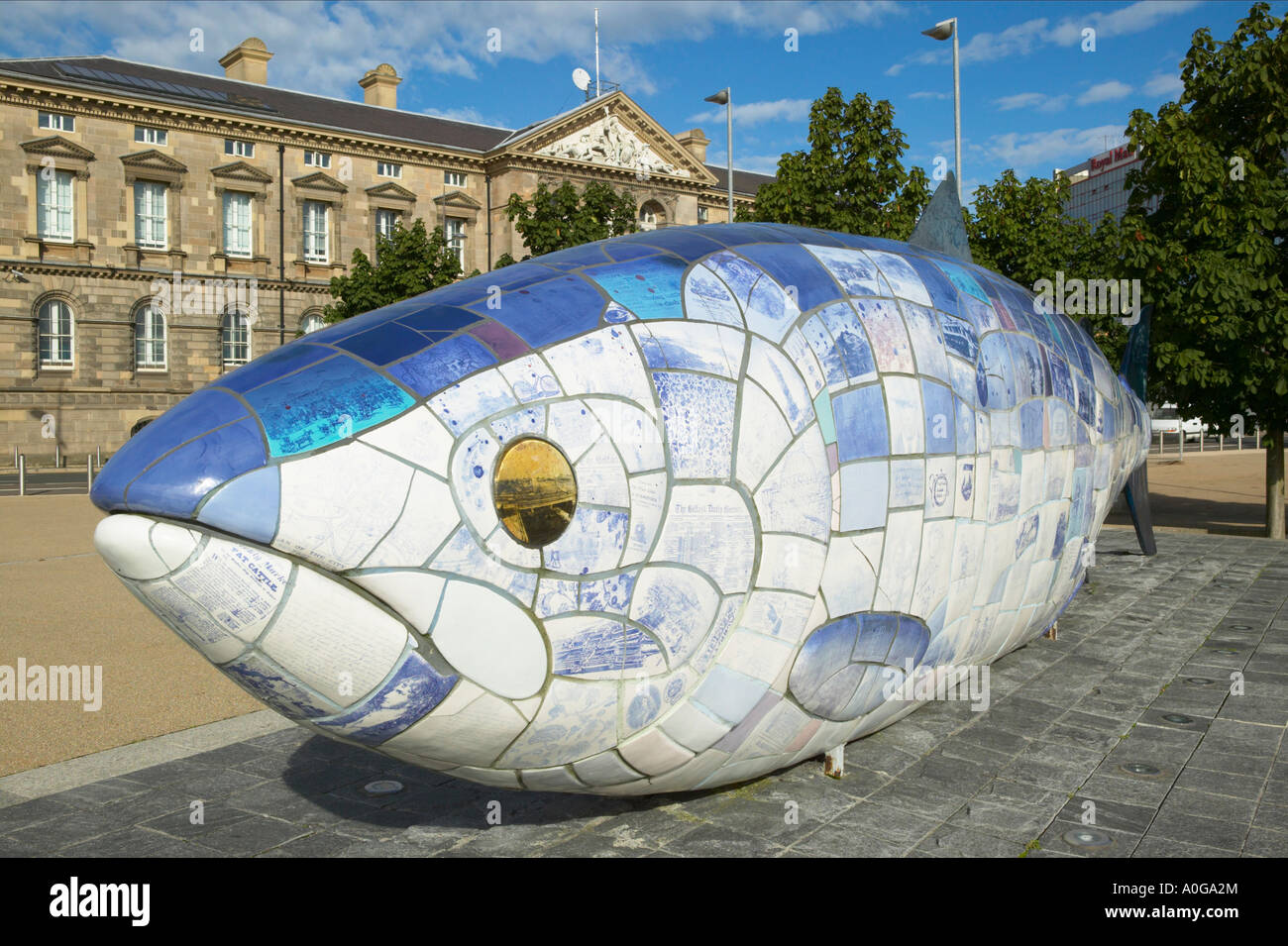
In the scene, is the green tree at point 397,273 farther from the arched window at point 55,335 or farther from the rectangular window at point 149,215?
the arched window at point 55,335

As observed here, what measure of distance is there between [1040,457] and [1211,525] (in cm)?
1388

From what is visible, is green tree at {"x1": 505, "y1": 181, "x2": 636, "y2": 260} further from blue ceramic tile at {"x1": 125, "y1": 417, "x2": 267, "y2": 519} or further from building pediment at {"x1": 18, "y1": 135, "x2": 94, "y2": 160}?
blue ceramic tile at {"x1": 125, "y1": 417, "x2": 267, "y2": 519}

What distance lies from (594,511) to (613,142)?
45.0 m

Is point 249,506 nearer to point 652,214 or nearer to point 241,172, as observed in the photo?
point 241,172

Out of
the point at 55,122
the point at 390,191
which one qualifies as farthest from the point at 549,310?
the point at 390,191

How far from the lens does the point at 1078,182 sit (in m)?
112

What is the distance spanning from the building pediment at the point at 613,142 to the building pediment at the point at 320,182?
7.09 metres
